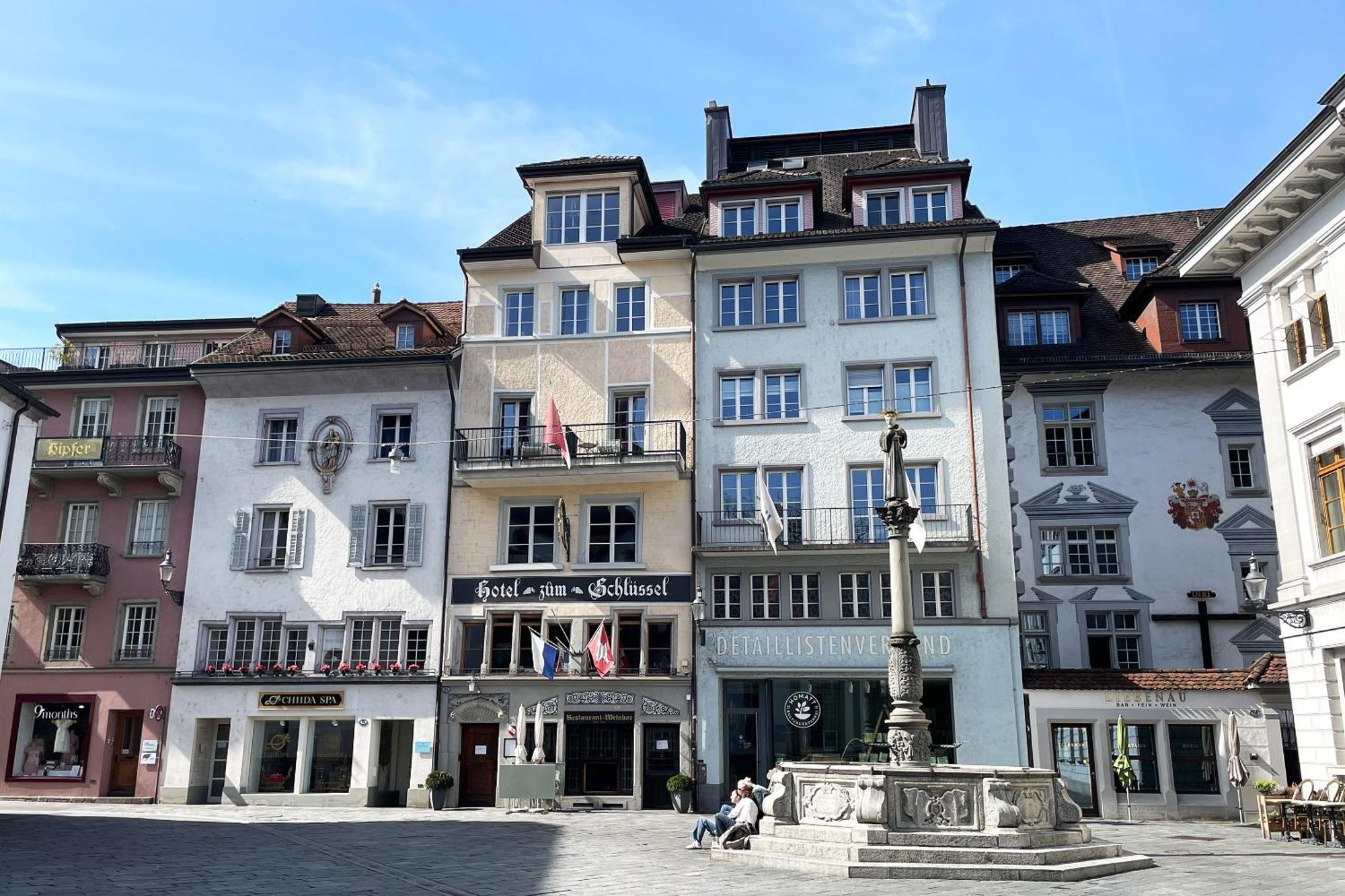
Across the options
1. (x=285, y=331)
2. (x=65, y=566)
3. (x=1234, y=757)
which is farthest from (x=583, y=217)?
(x=1234, y=757)

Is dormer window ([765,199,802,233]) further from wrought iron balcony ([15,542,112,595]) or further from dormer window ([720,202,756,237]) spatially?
wrought iron balcony ([15,542,112,595])

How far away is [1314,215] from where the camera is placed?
2416 cm

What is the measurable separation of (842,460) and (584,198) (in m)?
11.4

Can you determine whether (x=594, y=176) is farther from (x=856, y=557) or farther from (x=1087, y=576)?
(x=1087, y=576)

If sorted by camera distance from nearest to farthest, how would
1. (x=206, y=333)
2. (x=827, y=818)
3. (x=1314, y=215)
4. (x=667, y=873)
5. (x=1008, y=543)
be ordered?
(x=667, y=873) → (x=827, y=818) → (x=1314, y=215) → (x=1008, y=543) → (x=206, y=333)

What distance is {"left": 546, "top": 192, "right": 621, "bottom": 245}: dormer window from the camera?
35062 millimetres

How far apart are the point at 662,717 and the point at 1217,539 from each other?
16.1m

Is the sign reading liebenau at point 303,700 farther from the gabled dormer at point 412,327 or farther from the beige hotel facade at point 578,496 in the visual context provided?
the gabled dormer at point 412,327

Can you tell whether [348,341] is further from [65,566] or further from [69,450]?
[65,566]

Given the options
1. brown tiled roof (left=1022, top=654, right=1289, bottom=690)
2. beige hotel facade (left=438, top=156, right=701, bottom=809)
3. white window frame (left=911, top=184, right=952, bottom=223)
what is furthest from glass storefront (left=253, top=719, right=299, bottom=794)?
white window frame (left=911, top=184, right=952, bottom=223)

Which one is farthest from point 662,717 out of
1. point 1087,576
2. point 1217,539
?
point 1217,539

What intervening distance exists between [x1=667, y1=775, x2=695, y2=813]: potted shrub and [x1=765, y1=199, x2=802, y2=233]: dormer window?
→ 15.9m

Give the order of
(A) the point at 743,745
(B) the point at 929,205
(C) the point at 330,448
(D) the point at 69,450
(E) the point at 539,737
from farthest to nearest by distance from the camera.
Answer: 1. (D) the point at 69,450
2. (C) the point at 330,448
3. (B) the point at 929,205
4. (A) the point at 743,745
5. (E) the point at 539,737

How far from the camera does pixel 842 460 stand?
105 ft
